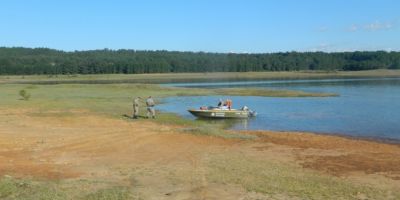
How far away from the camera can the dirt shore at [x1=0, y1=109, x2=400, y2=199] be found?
15172mm

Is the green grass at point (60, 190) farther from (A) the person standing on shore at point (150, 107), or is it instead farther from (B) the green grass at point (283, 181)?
(A) the person standing on shore at point (150, 107)

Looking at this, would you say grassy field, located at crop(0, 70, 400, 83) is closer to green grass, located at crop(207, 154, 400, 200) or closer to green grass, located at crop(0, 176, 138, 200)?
green grass, located at crop(207, 154, 400, 200)

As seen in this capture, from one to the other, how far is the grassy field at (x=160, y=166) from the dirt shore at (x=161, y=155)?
0.03 metres

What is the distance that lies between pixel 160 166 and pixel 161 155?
251 cm

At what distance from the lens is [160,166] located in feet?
57.5

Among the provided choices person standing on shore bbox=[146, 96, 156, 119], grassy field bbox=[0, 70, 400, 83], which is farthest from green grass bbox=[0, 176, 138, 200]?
grassy field bbox=[0, 70, 400, 83]

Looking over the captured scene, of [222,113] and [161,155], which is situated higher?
[161,155]

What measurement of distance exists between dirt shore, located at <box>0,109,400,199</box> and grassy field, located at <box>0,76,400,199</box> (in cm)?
3

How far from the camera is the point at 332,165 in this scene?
18.4 metres

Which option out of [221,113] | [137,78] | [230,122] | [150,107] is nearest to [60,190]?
[150,107]

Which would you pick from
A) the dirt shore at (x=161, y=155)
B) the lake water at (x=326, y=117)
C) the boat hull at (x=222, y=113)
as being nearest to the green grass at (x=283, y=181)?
the dirt shore at (x=161, y=155)

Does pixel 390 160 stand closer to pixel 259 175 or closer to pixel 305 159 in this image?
pixel 305 159

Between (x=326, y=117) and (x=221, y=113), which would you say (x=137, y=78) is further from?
(x=221, y=113)

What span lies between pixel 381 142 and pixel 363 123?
9.78 metres
